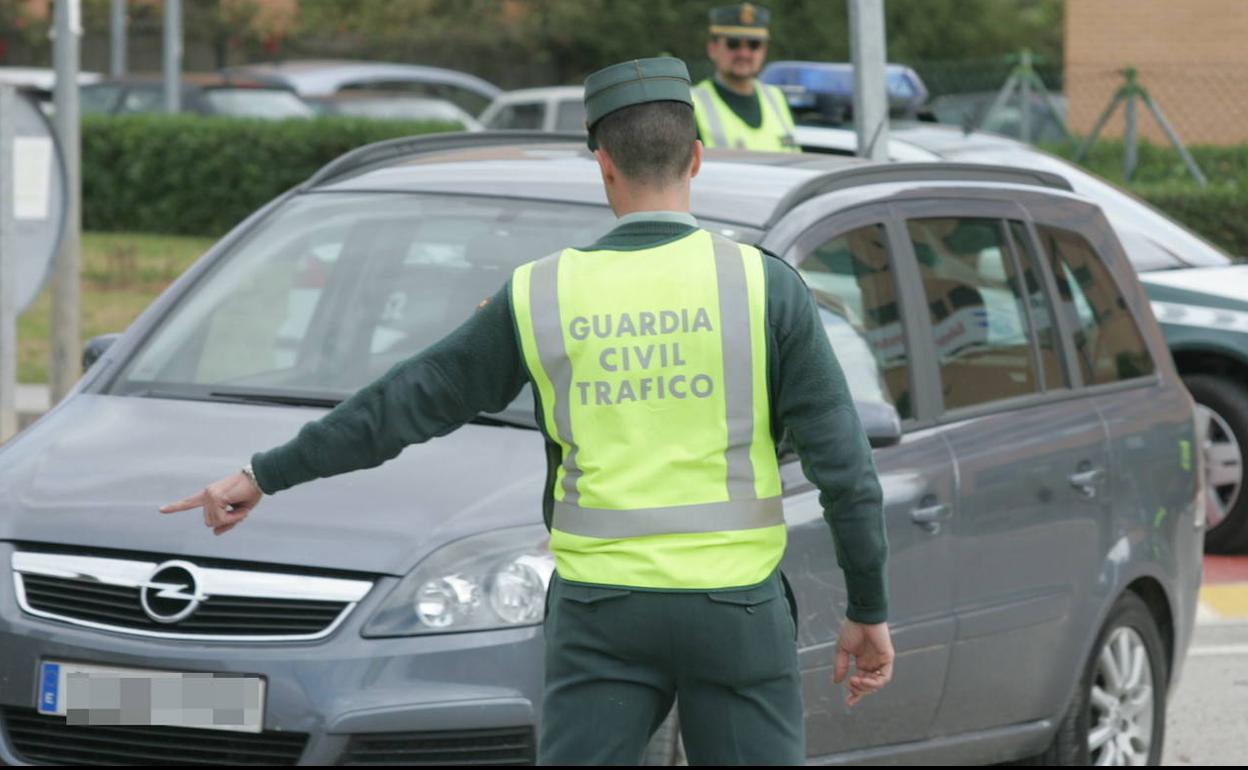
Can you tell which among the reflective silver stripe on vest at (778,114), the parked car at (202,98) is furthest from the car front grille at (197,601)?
the parked car at (202,98)

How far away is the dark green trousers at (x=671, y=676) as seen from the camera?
326 cm

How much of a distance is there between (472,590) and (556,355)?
1.02m

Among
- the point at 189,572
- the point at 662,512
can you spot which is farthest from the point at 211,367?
the point at 662,512

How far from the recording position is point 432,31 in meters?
37.5

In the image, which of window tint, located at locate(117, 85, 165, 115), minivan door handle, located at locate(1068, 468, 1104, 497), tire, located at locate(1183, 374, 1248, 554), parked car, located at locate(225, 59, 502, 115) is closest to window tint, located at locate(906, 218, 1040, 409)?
minivan door handle, located at locate(1068, 468, 1104, 497)

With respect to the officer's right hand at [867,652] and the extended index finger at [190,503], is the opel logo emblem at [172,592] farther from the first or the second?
the officer's right hand at [867,652]

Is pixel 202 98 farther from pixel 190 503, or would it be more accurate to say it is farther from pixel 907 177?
pixel 190 503

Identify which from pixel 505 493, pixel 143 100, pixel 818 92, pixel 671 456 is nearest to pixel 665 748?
pixel 505 493

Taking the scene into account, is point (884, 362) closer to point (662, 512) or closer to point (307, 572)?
point (307, 572)

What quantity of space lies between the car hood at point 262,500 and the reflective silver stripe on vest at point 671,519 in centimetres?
98

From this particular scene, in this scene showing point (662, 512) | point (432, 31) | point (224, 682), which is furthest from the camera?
point (432, 31)

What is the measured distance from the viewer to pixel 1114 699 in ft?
18.4

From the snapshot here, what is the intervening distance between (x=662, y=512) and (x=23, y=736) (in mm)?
1666

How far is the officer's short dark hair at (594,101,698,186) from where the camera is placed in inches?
131
